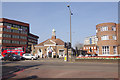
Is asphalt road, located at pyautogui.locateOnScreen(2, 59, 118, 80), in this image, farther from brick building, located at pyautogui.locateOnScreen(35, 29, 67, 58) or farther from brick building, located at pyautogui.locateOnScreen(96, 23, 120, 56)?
brick building, located at pyautogui.locateOnScreen(35, 29, 67, 58)

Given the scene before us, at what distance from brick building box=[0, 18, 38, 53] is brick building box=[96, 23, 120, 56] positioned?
53.1m

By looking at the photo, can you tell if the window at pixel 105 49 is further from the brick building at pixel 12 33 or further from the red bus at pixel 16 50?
the brick building at pixel 12 33

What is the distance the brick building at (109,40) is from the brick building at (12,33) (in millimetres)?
53138

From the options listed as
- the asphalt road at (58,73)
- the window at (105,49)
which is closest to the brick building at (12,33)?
the window at (105,49)

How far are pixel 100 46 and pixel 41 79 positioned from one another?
25815mm

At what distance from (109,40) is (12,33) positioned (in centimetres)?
5728

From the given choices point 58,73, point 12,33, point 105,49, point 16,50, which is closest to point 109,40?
point 105,49

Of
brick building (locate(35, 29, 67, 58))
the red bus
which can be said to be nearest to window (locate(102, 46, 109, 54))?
the red bus

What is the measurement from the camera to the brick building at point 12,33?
71062mm

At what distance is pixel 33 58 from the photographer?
115 ft

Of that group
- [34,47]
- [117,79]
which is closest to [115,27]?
[117,79]

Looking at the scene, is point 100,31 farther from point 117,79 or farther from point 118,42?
point 117,79

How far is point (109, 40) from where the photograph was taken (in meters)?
31.5

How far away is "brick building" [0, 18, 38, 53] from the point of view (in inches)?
2798
